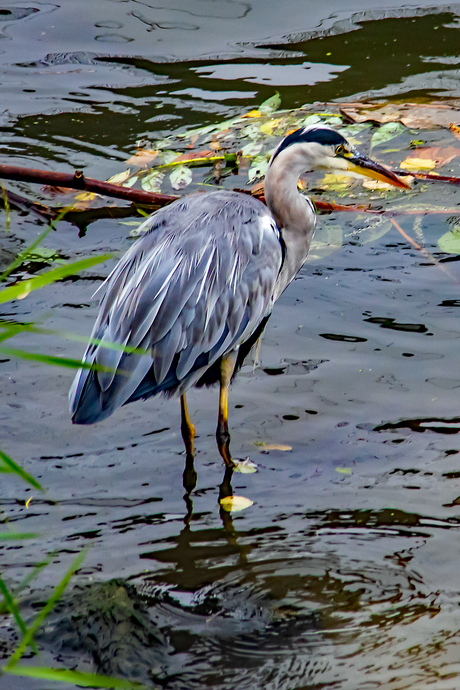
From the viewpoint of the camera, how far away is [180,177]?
5703mm

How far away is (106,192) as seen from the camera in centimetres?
486

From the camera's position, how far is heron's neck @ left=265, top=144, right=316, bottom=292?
3848 millimetres

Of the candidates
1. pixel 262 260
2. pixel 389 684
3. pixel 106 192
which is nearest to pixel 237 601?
pixel 389 684

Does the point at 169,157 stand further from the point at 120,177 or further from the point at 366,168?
the point at 366,168

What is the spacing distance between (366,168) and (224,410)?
1571mm

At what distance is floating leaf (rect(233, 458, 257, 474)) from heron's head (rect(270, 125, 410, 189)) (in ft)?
5.05

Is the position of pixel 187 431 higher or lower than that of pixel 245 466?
higher

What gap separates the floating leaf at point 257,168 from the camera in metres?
5.58

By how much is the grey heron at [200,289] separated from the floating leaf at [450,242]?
133 cm

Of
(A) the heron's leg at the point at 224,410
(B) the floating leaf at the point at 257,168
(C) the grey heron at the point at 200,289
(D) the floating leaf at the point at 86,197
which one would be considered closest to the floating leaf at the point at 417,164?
(B) the floating leaf at the point at 257,168

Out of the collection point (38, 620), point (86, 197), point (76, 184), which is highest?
point (76, 184)

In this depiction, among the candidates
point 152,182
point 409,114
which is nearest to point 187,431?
point 152,182

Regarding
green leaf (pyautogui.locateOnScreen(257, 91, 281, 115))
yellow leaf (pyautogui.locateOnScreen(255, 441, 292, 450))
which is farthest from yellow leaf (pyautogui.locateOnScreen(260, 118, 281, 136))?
yellow leaf (pyautogui.locateOnScreen(255, 441, 292, 450))

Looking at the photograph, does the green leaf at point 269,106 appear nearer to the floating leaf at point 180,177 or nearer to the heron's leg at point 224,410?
the floating leaf at point 180,177
